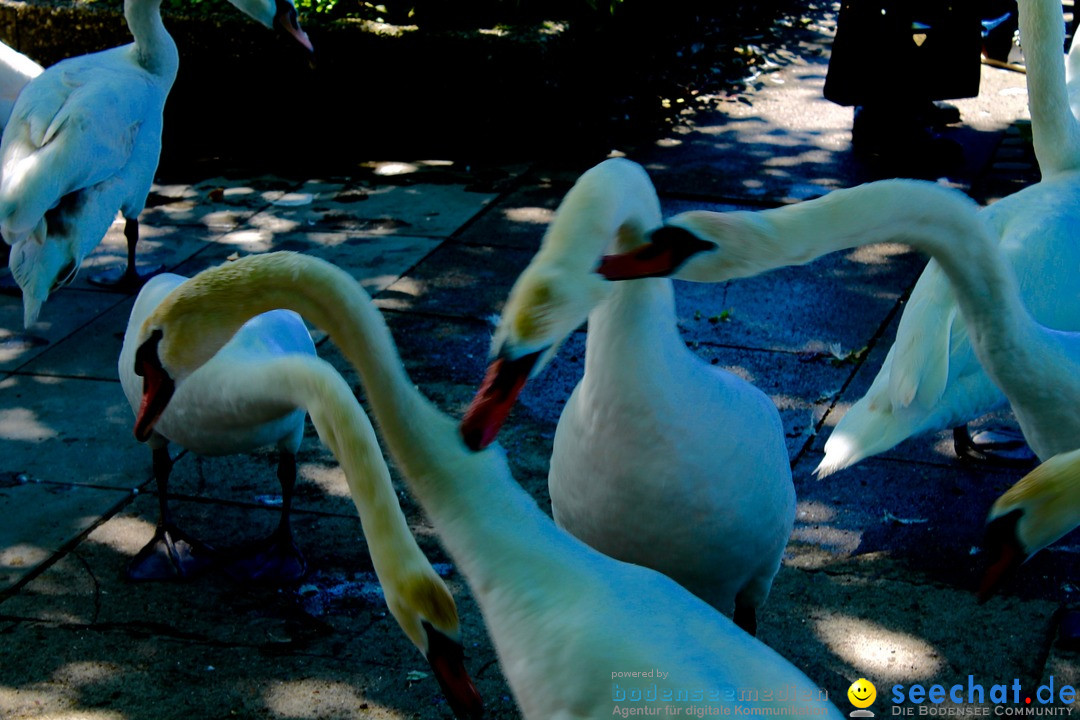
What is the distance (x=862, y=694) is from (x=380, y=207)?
4957mm

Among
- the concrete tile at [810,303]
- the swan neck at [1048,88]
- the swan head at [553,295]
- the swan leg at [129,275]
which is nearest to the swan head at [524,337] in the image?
the swan head at [553,295]

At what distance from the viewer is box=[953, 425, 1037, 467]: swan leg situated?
16.4 ft

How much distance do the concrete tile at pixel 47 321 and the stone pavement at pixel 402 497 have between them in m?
0.02

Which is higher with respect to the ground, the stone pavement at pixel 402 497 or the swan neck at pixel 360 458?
the swan neck at pixel 360 458

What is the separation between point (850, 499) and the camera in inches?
188

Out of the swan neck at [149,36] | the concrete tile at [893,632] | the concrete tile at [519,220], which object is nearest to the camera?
the concrete tile at [893,632]

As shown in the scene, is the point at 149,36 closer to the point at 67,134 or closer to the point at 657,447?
the point at 67,134

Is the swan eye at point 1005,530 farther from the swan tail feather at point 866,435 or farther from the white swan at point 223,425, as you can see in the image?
the white swan at point 223,425

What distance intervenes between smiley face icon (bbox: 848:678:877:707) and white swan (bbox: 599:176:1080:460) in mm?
859

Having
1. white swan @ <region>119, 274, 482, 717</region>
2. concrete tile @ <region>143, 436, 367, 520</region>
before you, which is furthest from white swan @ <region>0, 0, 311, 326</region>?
white swan @ <region>119, 274, 482, 717</region>

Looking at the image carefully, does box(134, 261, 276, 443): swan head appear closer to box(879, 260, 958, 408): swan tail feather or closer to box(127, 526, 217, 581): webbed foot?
box(127, 526, 217, 581): webbed foot

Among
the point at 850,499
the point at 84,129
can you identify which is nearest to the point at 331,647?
the point at 850,499

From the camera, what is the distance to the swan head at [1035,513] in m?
2.43

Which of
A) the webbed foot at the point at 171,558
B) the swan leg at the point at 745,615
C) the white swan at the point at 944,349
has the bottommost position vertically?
the webbed foot at the point at 171,558
